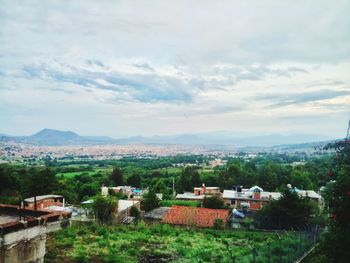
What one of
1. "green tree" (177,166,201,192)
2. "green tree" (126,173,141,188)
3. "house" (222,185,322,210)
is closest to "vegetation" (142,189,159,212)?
"house" (222,185,322,210)

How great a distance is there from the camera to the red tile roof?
27.0m

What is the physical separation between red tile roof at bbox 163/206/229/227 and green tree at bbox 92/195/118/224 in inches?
170

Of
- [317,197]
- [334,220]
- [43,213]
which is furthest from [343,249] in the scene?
[317,197]

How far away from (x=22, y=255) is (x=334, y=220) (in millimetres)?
6482

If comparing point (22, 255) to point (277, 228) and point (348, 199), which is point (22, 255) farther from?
point (277, 228)

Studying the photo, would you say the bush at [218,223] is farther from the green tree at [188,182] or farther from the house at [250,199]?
the green tree at [188,182]

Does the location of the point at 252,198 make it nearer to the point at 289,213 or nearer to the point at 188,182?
the point at 289,213

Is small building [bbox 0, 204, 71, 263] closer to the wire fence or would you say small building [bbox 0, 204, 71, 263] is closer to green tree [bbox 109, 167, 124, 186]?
the wire fence

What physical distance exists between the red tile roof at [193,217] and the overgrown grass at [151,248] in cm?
640

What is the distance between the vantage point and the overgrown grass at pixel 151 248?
11.8 metres

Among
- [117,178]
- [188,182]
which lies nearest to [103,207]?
[188,182]

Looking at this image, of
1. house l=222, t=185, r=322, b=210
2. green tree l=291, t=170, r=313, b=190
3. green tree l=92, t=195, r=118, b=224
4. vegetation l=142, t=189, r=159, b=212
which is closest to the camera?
green tree l=92, t=195, r=118, b=224

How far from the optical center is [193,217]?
2786 centimetres

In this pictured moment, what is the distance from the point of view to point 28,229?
575cm
